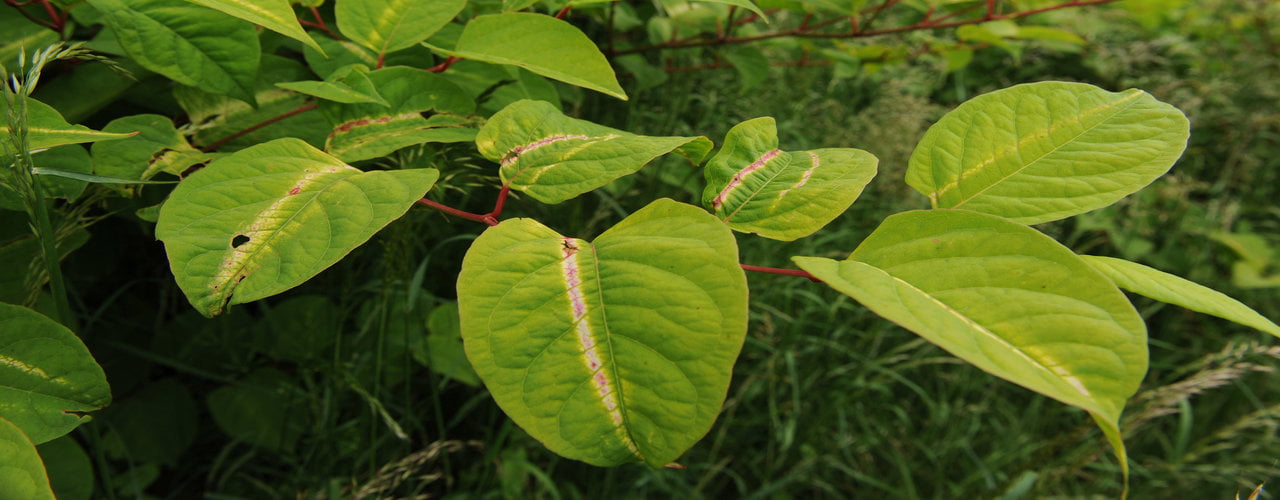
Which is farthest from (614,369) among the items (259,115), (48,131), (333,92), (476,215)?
(259,115)

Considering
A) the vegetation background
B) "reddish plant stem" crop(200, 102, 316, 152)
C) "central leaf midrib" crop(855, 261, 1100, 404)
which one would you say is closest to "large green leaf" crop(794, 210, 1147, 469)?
"central leaf midrib" crop(855, 261, 1100, 404)

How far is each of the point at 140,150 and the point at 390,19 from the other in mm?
273

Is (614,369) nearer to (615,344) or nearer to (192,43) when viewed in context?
(615,344)

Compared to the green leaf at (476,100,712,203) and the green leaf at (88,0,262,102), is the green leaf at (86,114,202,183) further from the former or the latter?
the green leaf at (476,100,712,203)

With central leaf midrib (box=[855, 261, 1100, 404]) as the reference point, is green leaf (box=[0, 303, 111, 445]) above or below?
below

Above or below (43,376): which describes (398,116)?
above

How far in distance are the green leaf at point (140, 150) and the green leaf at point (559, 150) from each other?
0.32m

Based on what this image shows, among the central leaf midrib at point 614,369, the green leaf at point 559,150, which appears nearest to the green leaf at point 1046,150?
the green leaf at point 559,150

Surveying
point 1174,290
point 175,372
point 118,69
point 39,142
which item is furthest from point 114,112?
point 1174,290

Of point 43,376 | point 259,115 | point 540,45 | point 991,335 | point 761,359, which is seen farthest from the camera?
point 761,359

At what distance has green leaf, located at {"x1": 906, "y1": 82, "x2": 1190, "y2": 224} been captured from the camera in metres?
0.57

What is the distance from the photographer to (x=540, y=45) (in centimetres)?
69

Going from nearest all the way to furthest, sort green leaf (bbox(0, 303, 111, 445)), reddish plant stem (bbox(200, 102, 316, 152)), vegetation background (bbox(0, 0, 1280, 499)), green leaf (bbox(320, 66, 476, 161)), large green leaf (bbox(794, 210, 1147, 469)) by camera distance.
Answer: large green leaf (bbox(794, 210, 1147, 469)) → green leaf (bbox(0, 303, 111, 445)) → green leaf (bbox(320, 66, 476, 161)) → reddish plant stem (bbox(200, 102, 316, 152)) → vegetation background (bbox(0, 0, 1280, 499))

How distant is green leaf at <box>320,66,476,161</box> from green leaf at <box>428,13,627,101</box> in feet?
0.17
